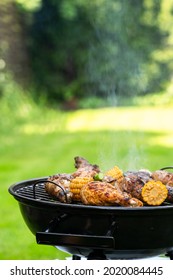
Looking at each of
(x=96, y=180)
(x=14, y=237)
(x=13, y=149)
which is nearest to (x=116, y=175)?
(x=96, y=180)

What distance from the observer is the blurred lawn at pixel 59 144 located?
417 cm

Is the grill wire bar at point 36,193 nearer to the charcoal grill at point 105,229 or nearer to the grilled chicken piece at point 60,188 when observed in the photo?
the grilled chicken piece at point 60,188

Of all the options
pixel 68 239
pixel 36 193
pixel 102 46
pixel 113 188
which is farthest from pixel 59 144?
pixel 68 239

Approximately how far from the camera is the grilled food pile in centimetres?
169

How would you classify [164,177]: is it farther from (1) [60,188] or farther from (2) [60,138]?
(2) [60,138]

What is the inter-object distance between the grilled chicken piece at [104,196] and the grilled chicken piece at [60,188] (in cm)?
6

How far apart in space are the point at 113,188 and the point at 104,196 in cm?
6

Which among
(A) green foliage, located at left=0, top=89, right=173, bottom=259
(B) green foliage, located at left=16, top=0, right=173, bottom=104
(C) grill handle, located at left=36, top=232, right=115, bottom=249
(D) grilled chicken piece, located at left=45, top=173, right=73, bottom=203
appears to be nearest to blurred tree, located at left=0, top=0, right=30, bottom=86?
(B) green foliage, located at left=16, top=0, right=173, bottom=104

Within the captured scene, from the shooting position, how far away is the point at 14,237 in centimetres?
399

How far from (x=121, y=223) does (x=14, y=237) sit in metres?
2.48

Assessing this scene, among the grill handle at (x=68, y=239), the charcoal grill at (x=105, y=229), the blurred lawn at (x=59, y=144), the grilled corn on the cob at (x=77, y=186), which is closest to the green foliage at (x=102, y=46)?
the blurred lawn at (x=59, y=144)

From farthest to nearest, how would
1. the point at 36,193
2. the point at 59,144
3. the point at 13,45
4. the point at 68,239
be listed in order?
the point at 13,45, the point at 59,144, the point at 36,193, the point at 68,239

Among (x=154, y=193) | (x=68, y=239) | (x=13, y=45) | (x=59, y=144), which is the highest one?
(x=13, y=45)

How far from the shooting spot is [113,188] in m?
1.72
